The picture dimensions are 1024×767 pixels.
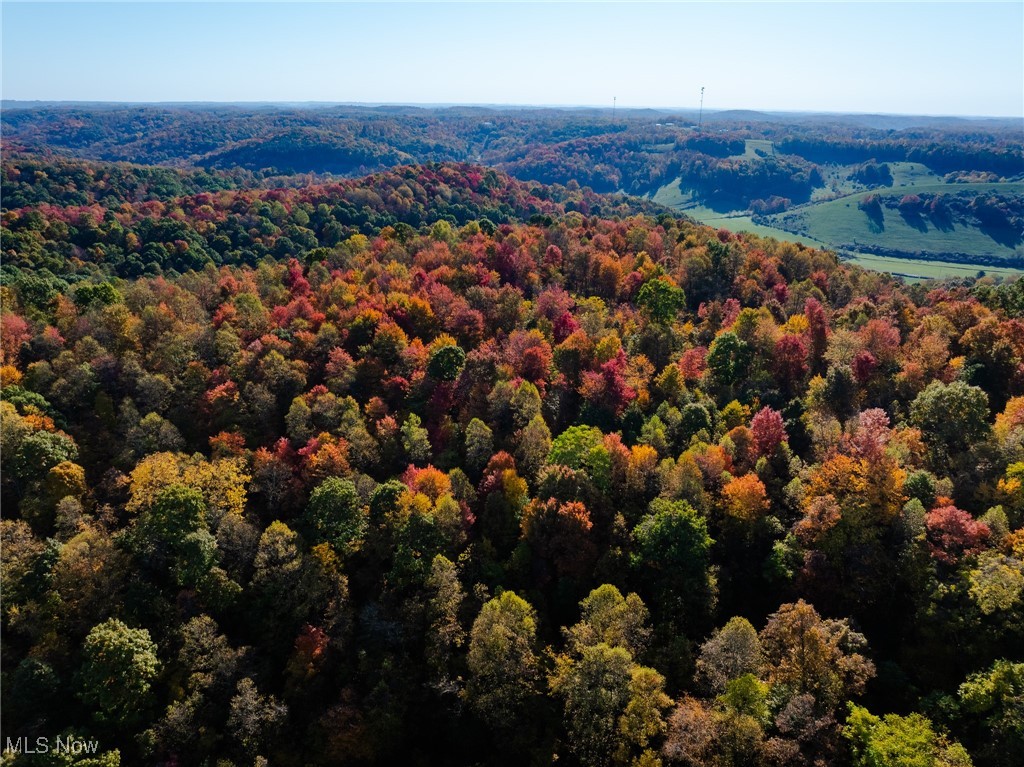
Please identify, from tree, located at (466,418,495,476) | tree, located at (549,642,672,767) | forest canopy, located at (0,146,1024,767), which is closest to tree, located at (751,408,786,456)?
forest canopy, located at (0,146,1024,767)

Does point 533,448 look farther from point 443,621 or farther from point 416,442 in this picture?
point 443,621

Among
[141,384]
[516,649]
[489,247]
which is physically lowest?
[516,649]

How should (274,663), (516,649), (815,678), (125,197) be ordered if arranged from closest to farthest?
1. (815,678)
2. (516,649)
3. (274,663)
4. (125,197)

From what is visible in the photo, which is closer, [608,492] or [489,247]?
[608,492]

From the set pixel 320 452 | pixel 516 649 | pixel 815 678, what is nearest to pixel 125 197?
pixel 320 452

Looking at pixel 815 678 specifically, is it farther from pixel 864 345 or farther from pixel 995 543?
pixel 864 345

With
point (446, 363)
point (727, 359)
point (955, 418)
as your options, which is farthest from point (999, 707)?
point (446, 363)

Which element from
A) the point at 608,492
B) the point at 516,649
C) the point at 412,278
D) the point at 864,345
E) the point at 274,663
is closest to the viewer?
the point at 516,649

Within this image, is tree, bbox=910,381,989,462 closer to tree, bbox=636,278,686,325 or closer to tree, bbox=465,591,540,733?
tree, bbox=636,278,686,325
